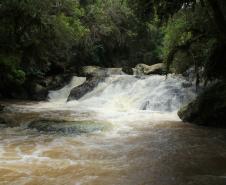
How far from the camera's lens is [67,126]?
11.8 metres

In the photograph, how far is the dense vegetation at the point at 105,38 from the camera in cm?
945

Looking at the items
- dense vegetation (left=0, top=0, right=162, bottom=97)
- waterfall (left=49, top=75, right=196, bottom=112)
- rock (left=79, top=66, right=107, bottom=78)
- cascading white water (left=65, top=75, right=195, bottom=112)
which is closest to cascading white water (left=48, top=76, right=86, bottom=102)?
waterfall (left=49, top=75, right=196, bottom=112)

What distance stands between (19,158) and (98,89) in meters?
13.8

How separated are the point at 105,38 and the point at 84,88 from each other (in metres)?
8.87

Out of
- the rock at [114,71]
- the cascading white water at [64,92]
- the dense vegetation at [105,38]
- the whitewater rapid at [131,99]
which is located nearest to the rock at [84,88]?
the whitewater rapid at [131,99]

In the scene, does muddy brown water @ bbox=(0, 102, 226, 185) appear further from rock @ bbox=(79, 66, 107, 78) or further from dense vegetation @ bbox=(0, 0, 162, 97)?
rock @ bbox=(79, 66, 107, 78)

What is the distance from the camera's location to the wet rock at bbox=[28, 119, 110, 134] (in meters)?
11.5

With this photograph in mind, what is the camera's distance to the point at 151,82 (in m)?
20.8

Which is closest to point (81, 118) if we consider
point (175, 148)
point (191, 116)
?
point (191, 116)

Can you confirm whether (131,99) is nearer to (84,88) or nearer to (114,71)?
(84,88)

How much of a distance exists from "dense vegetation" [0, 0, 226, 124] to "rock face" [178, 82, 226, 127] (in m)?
0.65

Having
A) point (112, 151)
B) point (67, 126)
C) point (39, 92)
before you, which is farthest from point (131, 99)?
point (112, 151)

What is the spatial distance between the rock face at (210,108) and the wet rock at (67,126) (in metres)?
3.20

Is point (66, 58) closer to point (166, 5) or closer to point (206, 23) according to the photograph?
point (206, 23)
